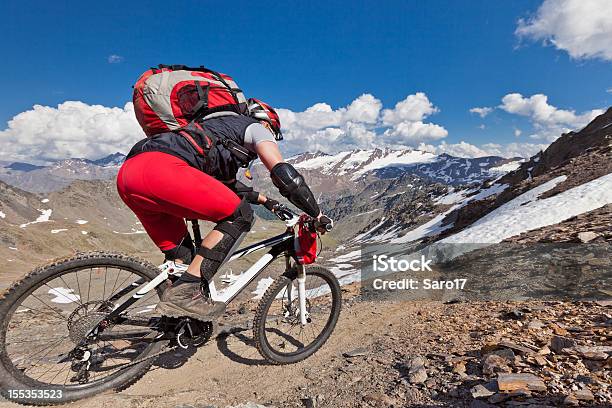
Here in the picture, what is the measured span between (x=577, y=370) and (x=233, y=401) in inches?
174

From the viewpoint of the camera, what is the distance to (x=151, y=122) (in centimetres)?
459

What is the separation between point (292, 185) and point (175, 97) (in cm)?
194

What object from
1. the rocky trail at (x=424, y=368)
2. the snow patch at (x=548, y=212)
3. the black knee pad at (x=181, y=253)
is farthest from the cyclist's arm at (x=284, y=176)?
the snow patch at (x=548, y=212)

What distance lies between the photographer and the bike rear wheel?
457 centimetres

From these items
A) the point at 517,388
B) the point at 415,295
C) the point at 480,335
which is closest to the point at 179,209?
the point at 517,388

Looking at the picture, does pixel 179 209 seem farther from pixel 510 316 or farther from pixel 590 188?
pixel 590 188

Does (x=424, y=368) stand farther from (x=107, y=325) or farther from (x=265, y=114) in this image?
(x=107, y=325)

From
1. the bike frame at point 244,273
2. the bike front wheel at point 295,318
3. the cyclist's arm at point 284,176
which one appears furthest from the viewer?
the bike front wheel at point 295,318

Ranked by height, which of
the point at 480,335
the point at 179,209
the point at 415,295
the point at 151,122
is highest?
the point at 151,122

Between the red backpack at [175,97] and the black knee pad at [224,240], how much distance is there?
1389 millimetres

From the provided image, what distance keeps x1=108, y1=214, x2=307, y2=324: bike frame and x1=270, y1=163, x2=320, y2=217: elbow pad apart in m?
Answer: 0.68

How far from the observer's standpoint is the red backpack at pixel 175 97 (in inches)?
173

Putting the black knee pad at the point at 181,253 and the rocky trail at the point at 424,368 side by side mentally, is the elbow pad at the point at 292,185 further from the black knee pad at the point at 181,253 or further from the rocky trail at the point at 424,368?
the rocky trail at the point at 424,368

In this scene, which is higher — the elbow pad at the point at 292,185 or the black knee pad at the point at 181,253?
the elbow pad at the point at 292,185
